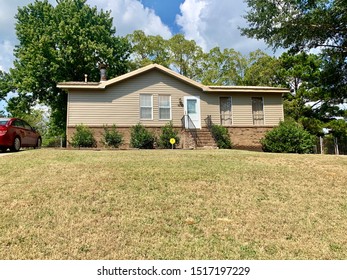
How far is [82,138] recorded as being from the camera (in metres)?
14.8

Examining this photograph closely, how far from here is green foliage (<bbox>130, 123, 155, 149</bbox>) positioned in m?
15.3

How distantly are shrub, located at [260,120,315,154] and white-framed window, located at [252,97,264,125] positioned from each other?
199cm

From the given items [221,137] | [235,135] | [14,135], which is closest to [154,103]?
[221,137]

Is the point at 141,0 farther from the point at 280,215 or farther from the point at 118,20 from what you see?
the point at 118,20

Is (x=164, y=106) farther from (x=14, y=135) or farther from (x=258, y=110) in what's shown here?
(x=14, y=135)

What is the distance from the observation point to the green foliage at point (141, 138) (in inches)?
602

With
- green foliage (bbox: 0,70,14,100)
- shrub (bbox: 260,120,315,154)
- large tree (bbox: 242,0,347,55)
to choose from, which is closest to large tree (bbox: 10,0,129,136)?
green foliage (bbox: 0,70,14,100)

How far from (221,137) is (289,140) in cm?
347

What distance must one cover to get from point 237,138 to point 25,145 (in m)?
11.1

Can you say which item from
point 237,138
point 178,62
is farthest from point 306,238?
point 178,62

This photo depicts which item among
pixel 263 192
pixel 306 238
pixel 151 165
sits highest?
pixel 151 165

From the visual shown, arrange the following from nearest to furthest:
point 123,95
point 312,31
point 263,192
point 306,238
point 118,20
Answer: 1. point 306,238
2. point 263,192
3. point 312,31
4. point 123,95
5. point 118,20

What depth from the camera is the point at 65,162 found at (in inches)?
330

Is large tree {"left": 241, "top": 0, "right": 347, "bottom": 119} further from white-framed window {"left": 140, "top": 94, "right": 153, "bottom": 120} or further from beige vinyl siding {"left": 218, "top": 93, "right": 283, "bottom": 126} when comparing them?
white-framed window {"left": 140, "top": 94, "right": 153, "bottom": 120}
